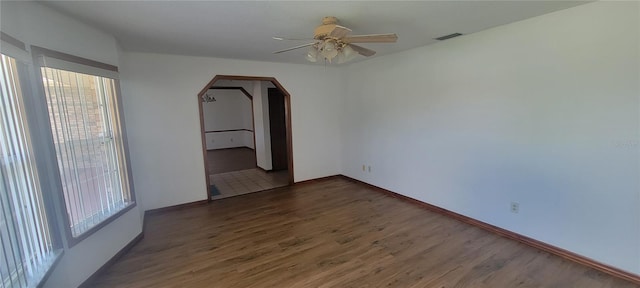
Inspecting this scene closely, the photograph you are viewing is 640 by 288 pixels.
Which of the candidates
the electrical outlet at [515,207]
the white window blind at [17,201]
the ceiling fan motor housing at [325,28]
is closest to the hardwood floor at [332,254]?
the electrical outlet at [515,207]

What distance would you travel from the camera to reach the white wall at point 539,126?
2186 mm

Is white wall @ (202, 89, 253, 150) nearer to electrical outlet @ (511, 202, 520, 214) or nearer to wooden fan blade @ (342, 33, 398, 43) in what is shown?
wooden fan blade @ (342, 33, 398, 43)

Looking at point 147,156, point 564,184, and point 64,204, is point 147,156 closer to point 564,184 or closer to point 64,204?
point 64,204

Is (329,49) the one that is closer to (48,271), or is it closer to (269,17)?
(269,17)

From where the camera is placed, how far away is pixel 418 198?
4000mm

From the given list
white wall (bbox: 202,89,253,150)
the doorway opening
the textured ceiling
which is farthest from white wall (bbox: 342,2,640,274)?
white wall (bbox: 202,89,253,150)

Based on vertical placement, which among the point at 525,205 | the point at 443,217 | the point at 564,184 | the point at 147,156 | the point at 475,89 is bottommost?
the point at 443,217

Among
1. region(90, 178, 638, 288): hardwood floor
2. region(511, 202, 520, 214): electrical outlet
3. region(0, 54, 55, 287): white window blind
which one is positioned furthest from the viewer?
region(511, 202, 520, 214): electrical outlet

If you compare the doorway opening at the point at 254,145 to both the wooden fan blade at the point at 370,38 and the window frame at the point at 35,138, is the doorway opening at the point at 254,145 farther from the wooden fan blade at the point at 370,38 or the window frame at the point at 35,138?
the wooden fan blade at the point at 370,38

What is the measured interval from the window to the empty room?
17 millimetres

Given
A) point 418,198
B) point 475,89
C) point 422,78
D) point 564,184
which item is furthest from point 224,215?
point 564,184

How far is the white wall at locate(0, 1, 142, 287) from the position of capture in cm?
183

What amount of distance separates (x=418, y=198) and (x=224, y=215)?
281 cm

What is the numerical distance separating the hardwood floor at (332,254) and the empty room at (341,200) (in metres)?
0.02
